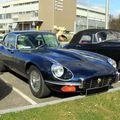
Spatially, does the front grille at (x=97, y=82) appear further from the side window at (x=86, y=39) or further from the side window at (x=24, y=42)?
the side window at (x=86, y=39)

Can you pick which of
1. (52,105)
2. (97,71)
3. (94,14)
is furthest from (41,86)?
(94,14)

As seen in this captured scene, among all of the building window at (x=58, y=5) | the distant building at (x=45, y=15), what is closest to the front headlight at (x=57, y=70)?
the distant building at (x=45, y=15)

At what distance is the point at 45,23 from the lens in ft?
294

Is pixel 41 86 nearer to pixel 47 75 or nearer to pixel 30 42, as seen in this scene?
pixel 47 75

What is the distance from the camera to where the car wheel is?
6609 millimetres

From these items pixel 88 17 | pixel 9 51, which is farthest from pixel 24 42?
pixel 88 17

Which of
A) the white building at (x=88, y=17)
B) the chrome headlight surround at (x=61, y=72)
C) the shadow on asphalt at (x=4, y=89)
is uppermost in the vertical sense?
the white building at (x=88, y=17)

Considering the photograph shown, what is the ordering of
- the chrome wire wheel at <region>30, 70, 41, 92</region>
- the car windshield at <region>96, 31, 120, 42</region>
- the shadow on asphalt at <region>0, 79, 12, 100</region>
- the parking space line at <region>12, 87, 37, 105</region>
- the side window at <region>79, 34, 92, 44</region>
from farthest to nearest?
the side window at <region>79, 34, 92, 44</region> < the car windshield at <region>96, 31, 120, 42</region> < the shadow on asphalt at <region>0, 79, 12, 100</region> < the chrome wire wheel at <region>30, 70, 41, 92</region> < the parking space line at <region>12, 87, 37, 105</region>

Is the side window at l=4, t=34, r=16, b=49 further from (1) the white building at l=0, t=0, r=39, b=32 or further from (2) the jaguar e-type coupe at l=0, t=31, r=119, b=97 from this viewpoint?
(1) the white building at l=0, t=0, r=39, b=32

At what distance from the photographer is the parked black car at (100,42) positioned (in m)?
9.35

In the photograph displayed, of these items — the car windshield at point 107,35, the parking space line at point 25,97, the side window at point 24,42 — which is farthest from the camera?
the car windshield at point 107,35

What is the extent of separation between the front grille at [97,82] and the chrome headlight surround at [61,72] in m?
0.34

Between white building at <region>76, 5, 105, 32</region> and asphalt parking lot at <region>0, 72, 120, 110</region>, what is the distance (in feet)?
290

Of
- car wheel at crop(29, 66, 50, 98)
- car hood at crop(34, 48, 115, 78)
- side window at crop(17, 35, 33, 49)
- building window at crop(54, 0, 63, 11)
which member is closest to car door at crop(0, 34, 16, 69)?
side window at crop(17, 35, 33, 49)
